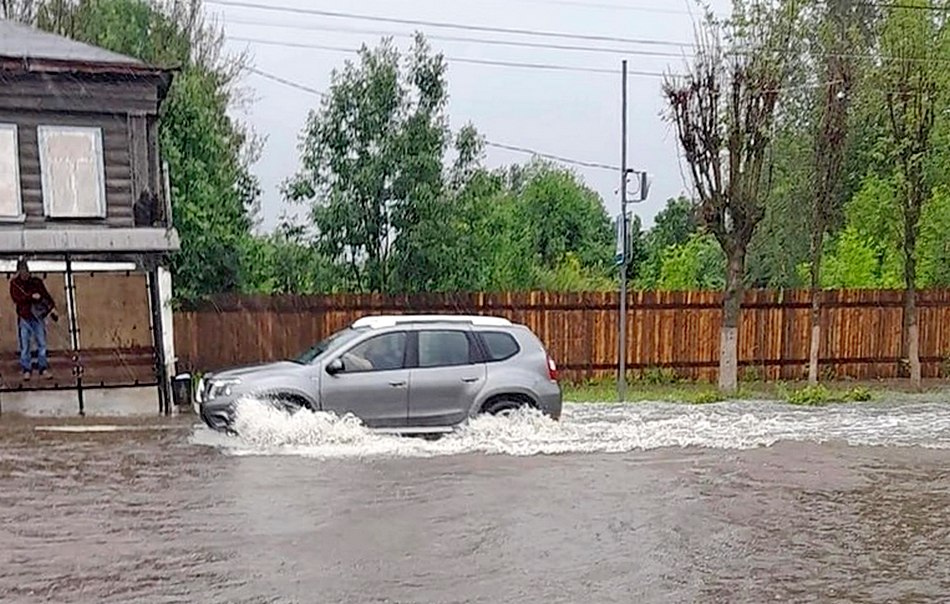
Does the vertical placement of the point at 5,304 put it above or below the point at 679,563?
above

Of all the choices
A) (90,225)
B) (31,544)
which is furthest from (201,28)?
(31,544)

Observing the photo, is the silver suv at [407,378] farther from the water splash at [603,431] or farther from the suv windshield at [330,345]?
the water splash at [603,431]

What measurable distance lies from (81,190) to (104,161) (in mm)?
618

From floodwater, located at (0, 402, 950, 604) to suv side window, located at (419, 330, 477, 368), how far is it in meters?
0.84

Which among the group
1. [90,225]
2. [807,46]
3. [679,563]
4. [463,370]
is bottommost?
[679,563]

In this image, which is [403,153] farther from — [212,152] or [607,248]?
Answer: [607,248]

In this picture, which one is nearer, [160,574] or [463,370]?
[160,574]

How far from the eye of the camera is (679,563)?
775 centimetres

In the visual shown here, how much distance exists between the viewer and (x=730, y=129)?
18250mm

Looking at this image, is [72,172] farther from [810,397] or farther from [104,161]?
[810,397]

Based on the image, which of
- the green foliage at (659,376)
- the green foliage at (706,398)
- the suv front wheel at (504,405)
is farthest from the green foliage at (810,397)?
the suv front wheel at (504,405)

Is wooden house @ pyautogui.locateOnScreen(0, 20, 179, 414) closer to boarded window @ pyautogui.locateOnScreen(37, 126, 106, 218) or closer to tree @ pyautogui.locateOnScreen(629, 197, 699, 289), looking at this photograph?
boarded window @ pyautogui.locateOnScreen(37, 126, 106, 218)

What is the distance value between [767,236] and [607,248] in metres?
11.7

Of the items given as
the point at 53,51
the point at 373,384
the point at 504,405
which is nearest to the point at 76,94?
the point at 53,51
